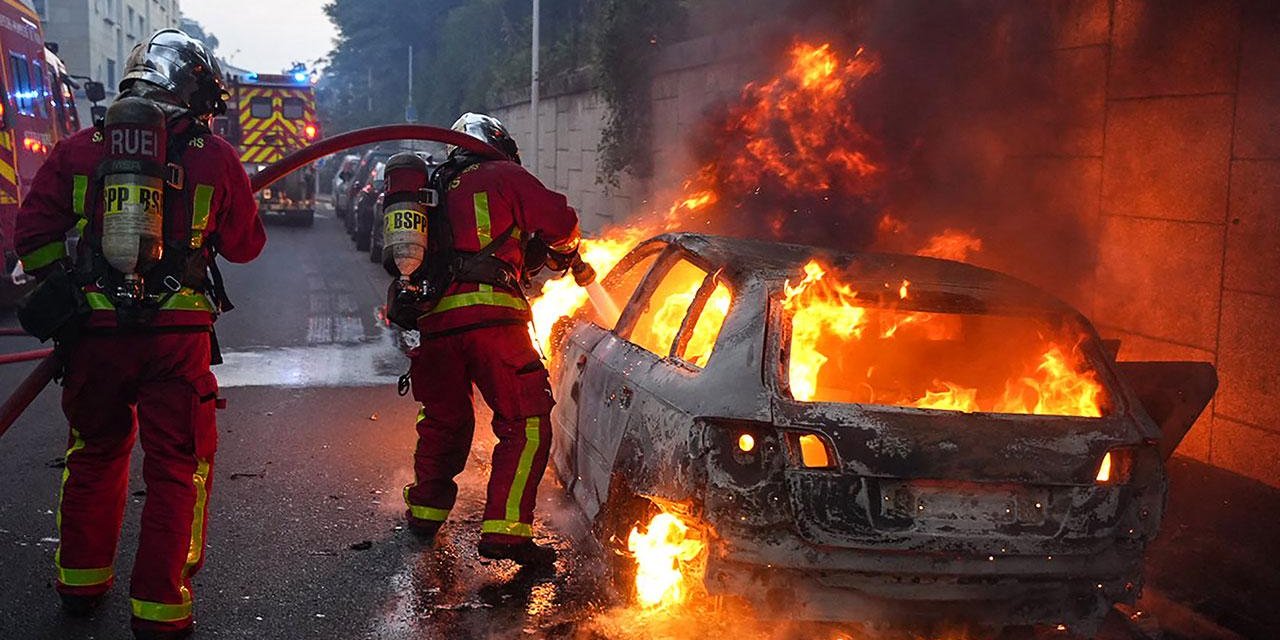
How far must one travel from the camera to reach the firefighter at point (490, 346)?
15.8ft

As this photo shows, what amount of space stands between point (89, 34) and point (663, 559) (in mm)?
40713

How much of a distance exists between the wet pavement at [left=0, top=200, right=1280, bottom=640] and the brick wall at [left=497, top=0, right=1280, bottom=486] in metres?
0.72

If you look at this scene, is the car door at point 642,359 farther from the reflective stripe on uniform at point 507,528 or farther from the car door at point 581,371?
the reflective stripe on uniform at point 507,528

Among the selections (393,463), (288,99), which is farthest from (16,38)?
(288,99)

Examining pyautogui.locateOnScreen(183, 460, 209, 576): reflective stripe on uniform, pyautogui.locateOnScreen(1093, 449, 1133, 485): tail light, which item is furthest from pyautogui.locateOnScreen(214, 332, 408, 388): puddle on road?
pyautogui.locateOnScreen(1093, 449, 1133, 485): tail light

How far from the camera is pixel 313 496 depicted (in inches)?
228

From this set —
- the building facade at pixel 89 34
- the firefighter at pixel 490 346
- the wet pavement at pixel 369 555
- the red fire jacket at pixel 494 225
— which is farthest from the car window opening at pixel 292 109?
the red fire jacket at pixel 494 225

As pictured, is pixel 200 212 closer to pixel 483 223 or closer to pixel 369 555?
pixel 483 223

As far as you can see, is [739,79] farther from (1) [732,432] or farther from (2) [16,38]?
(1) [732,432]

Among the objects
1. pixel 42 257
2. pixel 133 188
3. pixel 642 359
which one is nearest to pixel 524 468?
pixel 642 359

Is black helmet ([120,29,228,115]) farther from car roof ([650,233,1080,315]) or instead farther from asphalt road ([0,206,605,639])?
car roof ([650,233,1080,315])

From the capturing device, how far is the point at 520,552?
471cm

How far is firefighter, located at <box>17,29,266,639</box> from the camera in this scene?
3.94 m

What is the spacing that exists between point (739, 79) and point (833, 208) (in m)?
4.78
